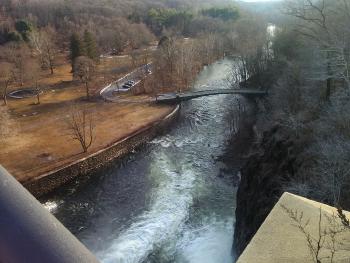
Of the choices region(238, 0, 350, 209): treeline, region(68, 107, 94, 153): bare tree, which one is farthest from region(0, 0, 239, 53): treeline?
region(238, 0, 350, 209): treeline

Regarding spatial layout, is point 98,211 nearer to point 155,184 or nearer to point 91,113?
point 155,184

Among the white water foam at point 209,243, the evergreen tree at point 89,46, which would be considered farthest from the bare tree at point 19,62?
the white water foam at point 209,243

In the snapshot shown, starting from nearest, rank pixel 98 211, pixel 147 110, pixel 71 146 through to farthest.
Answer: pixel 98 211 < pixel 71 146 < pixel 147 110

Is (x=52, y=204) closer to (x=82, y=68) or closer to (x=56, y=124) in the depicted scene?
(x=56, y=124)

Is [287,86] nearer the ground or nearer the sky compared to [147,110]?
nearer the sky

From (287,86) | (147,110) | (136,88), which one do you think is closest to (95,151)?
(147,110)
